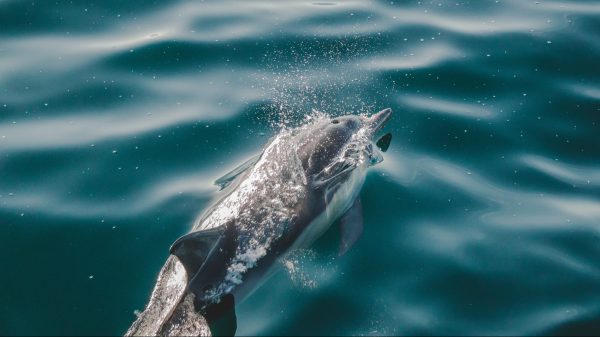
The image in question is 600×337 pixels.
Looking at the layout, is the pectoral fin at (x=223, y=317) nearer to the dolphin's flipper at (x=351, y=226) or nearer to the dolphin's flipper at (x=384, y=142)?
the dolphin's flipper at (x=351, y=226)

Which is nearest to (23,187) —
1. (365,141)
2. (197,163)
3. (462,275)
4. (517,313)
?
(197,163)

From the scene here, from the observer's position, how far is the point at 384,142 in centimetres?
750

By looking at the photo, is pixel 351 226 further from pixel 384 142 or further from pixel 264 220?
pixel 384 142

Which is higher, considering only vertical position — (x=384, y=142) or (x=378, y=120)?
(x=378, y=120)

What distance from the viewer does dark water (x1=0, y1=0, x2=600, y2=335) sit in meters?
5.55

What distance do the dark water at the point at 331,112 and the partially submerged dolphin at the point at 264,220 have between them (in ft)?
0.63

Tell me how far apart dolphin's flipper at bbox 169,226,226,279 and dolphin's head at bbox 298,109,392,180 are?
4.98ft

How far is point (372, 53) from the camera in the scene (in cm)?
901

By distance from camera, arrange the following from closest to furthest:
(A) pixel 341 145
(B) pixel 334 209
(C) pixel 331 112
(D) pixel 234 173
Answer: (B) pixel 334 209 → (D) pixel 234 173 → (A) pixel 341 145 → (C) pixel 331 112

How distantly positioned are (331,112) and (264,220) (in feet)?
7.71

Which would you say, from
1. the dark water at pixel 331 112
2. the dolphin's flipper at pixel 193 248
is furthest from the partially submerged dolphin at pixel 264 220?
the dark water at pixel 331 112

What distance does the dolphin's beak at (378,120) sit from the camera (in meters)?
7.32

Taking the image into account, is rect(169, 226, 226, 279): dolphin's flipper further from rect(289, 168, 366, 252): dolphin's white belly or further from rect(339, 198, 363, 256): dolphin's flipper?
rect(339, 198, 363, 256): dolphin's flipper

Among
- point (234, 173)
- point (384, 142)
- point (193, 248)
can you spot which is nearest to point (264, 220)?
point (193, 248)
